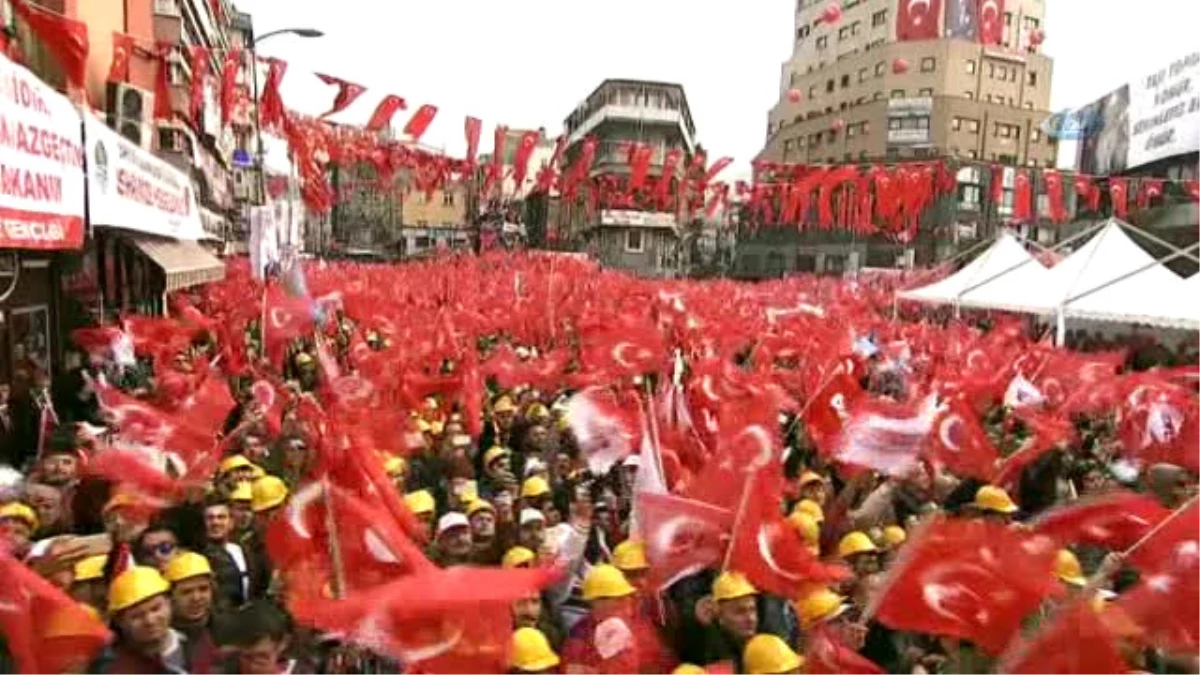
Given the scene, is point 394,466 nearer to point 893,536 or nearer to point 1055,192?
point 893,536

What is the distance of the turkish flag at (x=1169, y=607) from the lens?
4.10m

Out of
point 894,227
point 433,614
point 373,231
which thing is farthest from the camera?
point 373,231

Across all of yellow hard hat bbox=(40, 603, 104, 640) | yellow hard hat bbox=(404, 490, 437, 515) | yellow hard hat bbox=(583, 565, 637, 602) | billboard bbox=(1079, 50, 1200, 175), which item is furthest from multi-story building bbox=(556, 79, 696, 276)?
yellow hard hat bbox=(40, 603, 104, 640)

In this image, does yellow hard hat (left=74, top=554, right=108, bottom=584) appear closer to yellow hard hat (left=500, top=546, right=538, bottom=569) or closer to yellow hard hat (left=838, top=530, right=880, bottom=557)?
yellow hard hat (left=500, top=546, right=538, bottom=569)

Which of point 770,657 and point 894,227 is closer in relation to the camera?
point 770,657

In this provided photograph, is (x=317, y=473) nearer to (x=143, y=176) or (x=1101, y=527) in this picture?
(x=1101, y=527)

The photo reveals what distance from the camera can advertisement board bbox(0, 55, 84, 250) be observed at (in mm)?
6879

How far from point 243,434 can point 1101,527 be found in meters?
5.73

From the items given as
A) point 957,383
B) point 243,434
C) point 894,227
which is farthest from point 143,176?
point 894,227

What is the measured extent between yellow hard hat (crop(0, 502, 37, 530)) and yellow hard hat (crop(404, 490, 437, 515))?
190 cm

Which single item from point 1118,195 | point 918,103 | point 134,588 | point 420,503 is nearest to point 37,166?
point 420,503

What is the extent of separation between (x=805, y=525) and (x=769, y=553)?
96 centimetres

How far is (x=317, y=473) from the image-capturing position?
6.11 metres

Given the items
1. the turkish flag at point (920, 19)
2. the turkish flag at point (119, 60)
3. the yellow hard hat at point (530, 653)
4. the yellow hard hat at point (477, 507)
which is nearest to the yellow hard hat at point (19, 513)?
the yellow hard hat at point (477, 507)
